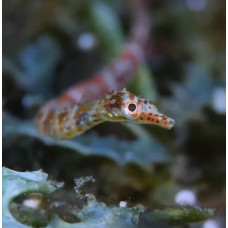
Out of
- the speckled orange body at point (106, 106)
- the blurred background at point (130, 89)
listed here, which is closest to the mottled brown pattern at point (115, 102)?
the speckled orange body at point (106, 106)

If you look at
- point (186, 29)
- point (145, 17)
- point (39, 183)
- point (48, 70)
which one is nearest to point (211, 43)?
point (186, 29)

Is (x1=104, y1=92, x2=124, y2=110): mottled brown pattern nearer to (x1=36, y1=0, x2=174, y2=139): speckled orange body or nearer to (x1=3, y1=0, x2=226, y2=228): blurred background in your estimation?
(x1=36, y1=0, x2=174, y2=139): speckled orange body

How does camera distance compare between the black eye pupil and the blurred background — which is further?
the blurred background

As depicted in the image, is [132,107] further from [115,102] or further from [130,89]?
[130,89]

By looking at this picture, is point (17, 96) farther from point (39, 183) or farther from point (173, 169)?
point (39, 183)

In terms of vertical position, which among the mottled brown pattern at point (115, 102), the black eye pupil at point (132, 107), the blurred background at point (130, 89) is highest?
the blurred background at point (130, 89)

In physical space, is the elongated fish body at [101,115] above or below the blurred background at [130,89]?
below

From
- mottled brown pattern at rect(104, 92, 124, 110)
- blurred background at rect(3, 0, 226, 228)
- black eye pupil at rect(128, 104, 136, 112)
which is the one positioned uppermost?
blurred background at rect(3, 0, 226, 228)

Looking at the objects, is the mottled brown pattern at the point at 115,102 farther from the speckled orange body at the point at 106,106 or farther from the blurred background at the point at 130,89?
the blurred background at the point at 130,89

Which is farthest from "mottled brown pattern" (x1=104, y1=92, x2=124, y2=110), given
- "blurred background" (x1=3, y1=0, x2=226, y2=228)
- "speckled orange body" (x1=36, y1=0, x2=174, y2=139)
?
"blurred background" (x1=3, y1=0, x2=226, y2=228)
